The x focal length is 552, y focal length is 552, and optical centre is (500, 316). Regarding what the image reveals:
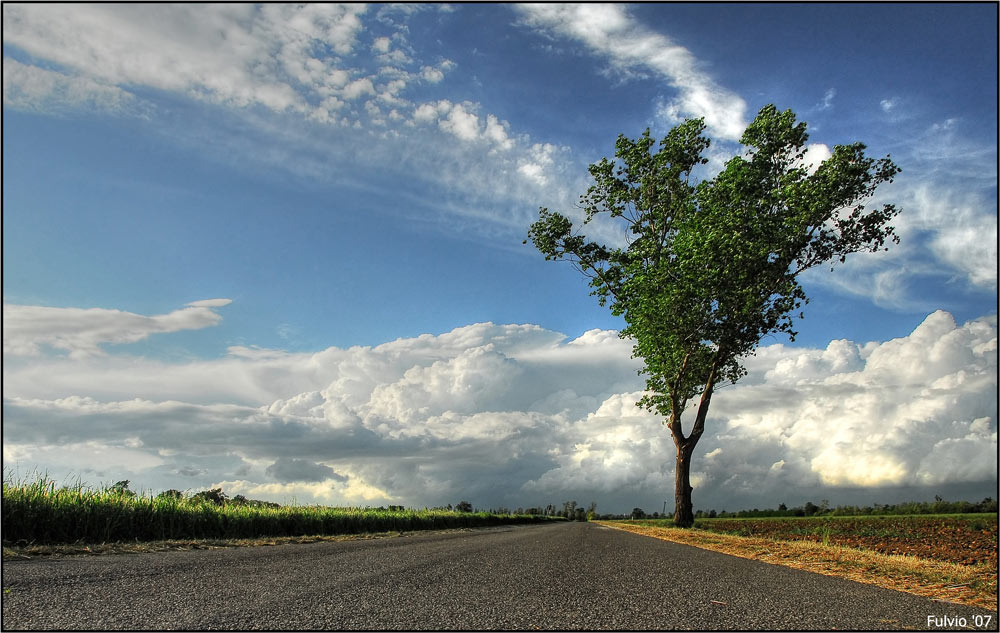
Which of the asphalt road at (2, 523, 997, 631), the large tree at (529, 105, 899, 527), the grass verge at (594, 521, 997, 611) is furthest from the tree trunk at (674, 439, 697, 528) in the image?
the asphalt road at (2, 523, 997, 631)

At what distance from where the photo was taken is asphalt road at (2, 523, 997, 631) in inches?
139

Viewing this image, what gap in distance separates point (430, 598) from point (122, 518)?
1102 cm

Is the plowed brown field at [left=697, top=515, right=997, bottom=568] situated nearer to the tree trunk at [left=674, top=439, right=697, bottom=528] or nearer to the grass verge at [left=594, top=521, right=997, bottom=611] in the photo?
the grass verge at [left=594, top=521, right=997, bottom=611]

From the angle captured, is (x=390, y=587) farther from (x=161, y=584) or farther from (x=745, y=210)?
(x=745, y=210)

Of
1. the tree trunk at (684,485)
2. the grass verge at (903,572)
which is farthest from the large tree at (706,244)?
the grass verge at (903,572)

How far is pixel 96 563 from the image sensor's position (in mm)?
6137

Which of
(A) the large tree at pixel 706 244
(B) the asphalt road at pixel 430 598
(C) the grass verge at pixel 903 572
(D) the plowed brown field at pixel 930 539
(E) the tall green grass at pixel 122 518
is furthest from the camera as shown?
(A) the large tree at pixel 706 244

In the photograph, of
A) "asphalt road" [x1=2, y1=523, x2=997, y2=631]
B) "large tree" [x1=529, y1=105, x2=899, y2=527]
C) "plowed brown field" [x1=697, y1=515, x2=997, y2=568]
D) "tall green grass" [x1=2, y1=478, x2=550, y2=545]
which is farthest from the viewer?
"large tree" [x1=529, y1=105, x2=899, y2=527]

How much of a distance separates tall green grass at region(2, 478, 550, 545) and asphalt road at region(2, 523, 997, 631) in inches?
201

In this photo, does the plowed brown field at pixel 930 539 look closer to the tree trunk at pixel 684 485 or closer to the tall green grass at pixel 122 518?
the tree trunk at pixel 684 485

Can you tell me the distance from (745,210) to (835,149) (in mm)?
4014

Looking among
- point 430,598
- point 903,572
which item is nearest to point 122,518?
point 430,598

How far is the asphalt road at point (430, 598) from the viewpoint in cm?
353

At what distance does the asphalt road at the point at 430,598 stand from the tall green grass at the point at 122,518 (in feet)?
16.7
